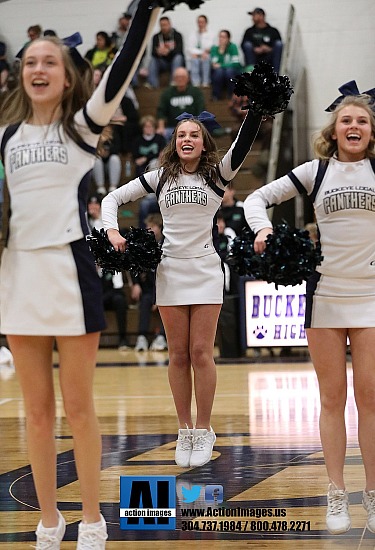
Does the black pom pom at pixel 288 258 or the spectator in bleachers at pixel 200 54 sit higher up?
the spectator in bleachers at pixel 200 54

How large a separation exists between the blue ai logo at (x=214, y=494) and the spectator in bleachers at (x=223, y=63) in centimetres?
976

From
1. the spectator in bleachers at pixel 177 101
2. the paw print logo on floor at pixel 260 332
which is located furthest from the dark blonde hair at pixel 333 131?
the spectator in bleachers at pixel 177 101

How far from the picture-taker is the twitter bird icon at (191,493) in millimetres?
3775

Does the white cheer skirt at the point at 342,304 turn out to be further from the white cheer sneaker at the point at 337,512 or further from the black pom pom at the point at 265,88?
the black pom pom at the point at 265,88

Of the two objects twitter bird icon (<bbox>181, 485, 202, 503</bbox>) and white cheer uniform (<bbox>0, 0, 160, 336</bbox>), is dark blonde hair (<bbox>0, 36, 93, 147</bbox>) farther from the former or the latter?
twitter bird icon (<bbox>181, 485, 202, 503</bbox>)

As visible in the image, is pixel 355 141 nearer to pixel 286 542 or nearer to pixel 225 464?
pixel 286 542

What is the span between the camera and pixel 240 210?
10812 mm

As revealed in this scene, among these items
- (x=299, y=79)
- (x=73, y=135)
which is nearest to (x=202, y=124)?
(x=73, y=135)

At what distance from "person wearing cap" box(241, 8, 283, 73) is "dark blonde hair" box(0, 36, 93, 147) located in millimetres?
10209

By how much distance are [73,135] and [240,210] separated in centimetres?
791

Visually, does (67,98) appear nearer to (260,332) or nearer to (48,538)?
(48,538)

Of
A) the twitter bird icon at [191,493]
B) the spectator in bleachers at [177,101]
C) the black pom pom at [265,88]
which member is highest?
the spectator in bleachers at [177,101]

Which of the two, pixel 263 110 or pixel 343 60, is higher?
pixel 343 60

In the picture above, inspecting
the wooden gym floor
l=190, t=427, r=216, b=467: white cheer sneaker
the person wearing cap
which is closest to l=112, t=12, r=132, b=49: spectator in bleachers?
the person wearing cap
